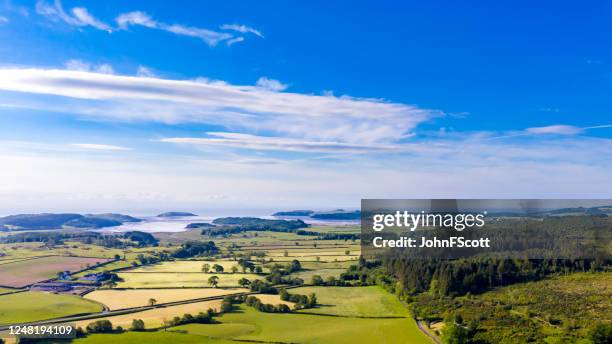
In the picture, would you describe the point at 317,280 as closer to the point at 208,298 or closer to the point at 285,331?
the point at 208,298

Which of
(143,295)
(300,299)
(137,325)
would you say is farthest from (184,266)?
(137,325)

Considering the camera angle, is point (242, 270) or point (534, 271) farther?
point (242, 270)

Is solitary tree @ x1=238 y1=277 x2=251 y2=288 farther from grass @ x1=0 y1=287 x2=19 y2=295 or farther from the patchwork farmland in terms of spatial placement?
grass @ x1=0 y1=287 x2=19 y2=295

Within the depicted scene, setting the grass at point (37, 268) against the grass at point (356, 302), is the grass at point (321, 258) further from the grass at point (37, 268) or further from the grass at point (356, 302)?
the grass at point (37, 268)

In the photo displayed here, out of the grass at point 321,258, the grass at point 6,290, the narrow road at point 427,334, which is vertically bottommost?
the narrow road at point 427,334

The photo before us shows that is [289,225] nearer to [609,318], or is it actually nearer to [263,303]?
[263,303]

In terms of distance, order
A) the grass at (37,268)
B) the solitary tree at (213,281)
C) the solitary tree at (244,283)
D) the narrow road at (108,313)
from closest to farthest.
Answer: the narrow road at (108,313)
the solitary tree at (244,283)
the grass at (37,268)
the solitary tree at (213,281)

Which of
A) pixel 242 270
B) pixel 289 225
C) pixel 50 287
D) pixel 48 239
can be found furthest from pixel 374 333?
pixel 289 225

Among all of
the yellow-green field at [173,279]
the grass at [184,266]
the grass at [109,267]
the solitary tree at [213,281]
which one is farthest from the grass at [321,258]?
the grass at [109,267]
